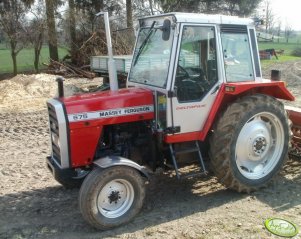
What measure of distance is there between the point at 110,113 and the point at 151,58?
3.10ft

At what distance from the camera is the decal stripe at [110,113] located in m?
4.65

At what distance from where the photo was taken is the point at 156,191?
566 cm

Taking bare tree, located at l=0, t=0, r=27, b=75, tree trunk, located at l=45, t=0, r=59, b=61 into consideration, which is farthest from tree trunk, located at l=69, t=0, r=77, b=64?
bare tree, located at l=0, t=0, r=27, b=75

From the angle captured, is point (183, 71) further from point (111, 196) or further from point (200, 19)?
point (111, 196)

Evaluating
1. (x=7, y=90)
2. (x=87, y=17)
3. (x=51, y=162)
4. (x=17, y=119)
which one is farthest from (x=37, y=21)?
(x=51, y=162)

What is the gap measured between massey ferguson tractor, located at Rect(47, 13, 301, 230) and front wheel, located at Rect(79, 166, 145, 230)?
0.04 feet

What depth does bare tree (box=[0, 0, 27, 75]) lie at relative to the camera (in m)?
18.8

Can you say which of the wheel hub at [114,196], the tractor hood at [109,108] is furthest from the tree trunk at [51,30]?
the wheel hub at [114,196]

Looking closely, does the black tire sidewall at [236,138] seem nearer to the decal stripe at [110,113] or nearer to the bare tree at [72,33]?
the decal stripe at [110,113]

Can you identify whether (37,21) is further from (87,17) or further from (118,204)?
(118,204)

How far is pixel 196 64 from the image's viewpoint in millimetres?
5055

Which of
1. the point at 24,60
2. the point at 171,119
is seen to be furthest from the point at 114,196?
the point at 24,60

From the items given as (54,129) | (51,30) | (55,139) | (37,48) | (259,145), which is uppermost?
(51,30)

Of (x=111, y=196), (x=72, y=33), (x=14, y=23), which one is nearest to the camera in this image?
(x=111, y=196)
